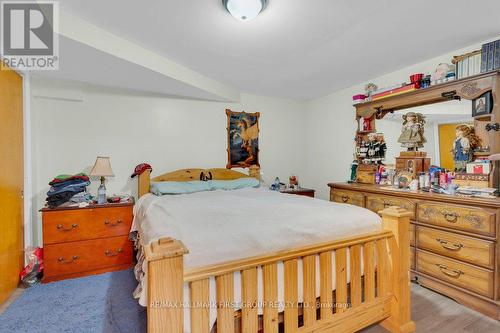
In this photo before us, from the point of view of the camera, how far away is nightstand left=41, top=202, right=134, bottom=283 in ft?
8.07

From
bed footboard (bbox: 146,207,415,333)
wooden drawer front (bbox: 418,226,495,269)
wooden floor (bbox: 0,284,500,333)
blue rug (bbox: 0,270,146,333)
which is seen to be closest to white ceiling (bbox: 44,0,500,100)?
bed footboard (bbox: 146,207,415,333)

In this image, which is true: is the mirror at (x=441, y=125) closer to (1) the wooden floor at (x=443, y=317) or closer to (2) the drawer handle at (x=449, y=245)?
(2) the drawer handle at (x=449, y=245)

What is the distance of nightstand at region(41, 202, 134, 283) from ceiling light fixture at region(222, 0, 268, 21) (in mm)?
2224

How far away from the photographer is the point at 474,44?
2289mm

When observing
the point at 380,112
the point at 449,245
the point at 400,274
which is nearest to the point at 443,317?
the point at 449,245

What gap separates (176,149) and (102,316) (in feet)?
7.11

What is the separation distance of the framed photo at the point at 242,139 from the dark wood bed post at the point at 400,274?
2581mm

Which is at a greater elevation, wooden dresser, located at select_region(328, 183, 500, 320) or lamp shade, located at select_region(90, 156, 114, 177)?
lamp shade, located at select_region(90, 156, 114, 177)

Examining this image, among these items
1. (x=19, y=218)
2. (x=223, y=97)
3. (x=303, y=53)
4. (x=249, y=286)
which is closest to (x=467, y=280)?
(x=249, y=286)

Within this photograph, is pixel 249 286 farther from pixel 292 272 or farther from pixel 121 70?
pixel 121 70

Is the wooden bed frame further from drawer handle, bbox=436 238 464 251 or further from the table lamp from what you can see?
the table lamp

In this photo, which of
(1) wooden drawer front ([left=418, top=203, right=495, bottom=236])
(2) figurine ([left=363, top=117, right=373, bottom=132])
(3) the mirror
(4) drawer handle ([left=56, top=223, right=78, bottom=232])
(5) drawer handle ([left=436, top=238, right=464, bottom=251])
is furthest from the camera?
(2) figurine ([left=363, top=117, right=373, bottom=132])

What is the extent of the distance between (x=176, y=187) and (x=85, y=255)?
1.16 m

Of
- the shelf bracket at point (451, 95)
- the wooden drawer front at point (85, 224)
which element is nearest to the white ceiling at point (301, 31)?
the shelf bracket at point (451, 95)
